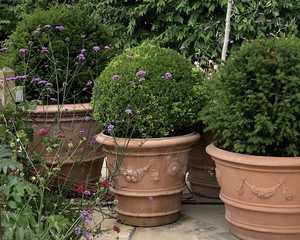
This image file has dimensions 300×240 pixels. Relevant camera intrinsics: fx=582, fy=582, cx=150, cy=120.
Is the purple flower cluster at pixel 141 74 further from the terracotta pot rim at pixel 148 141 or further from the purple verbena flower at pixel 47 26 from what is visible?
the purple verbena flower at pixel 47 26

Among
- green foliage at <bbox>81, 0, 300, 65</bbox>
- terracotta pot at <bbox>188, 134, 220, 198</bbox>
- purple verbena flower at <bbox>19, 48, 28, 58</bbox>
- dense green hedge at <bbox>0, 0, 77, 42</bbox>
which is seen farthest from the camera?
dense green hedge at <bbox>0, 0, 77, 42</bbox>

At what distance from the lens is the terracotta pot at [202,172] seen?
404cm

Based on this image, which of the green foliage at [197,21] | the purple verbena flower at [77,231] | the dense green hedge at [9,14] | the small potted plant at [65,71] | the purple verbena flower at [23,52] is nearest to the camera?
the purple verbena flower at [77,231]

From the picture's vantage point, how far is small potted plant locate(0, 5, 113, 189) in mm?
3896

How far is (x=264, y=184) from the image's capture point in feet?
10.0

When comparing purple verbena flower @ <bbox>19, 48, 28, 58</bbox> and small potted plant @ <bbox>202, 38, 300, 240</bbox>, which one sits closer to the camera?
small potted plant @ <bbox>202, 38, 300, 240</bbox>

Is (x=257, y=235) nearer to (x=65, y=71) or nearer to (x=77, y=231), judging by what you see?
(x=77, y=231)

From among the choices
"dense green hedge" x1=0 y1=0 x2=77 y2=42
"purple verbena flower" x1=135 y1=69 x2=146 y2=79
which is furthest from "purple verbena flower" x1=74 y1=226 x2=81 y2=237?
"dense green hedge" x1=0 y1=0 x2=77 y2=42

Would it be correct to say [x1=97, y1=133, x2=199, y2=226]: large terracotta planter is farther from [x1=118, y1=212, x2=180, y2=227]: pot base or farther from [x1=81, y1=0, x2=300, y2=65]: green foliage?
[x1=81, y1=0, x2=300, y2=65]: green foliage

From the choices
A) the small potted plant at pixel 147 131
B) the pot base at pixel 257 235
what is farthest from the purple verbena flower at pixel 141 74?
the pot base at pixel 257 235

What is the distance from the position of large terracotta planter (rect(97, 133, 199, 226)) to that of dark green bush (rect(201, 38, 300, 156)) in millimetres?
356

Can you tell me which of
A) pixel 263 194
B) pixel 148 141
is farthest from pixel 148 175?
pixel 263 194

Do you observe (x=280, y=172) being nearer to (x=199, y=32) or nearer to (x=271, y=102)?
(x=271, y=102)

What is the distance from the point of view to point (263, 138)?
3068 millimetres
